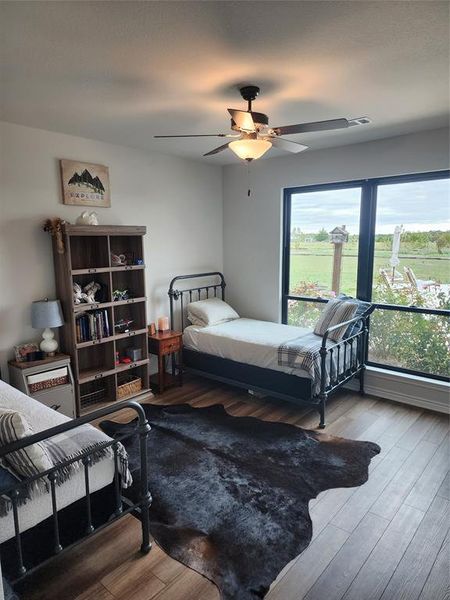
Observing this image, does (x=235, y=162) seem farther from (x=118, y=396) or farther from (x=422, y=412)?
(x=422, y=412)

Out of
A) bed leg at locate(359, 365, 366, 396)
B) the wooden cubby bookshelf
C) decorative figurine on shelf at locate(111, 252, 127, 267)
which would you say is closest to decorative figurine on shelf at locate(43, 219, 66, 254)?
the wooden cubby bookshelf

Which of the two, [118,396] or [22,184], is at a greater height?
[22,184]

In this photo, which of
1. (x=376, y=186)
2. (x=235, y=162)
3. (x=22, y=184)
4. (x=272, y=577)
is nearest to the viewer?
(x=272, y=577)

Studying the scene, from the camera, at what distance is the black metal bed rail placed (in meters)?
3.41

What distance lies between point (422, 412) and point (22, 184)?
4.16 meters

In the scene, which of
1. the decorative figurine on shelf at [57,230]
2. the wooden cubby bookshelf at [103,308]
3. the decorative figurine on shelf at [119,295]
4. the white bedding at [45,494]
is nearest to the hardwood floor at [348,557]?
the white bedding at [45,494]

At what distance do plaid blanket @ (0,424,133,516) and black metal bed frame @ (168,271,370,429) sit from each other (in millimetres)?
1867

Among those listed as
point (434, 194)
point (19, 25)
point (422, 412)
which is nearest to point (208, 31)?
point (19, 25)

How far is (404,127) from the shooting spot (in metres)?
3.39

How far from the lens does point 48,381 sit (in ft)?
10.8

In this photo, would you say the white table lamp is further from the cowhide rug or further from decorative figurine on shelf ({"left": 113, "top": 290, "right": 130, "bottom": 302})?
the cowhide rug

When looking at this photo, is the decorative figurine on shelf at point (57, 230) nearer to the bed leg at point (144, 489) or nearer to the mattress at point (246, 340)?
the mattress at point (246, 340)

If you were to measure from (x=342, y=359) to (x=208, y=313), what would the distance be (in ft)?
5.28

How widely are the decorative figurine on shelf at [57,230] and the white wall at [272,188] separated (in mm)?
2377
